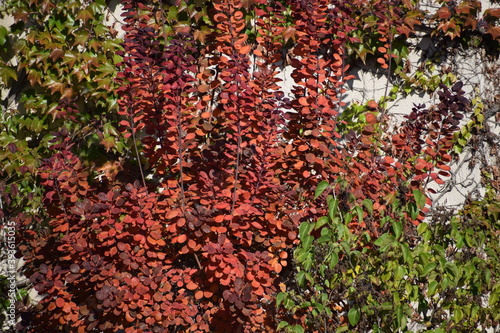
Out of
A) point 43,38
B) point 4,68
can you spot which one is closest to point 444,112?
point 43,38

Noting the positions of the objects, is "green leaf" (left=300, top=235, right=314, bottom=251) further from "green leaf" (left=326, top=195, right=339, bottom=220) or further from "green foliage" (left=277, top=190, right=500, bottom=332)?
"green leaf" (left=326, top=195, right=339, bottom=220)

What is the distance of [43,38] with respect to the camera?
370cm

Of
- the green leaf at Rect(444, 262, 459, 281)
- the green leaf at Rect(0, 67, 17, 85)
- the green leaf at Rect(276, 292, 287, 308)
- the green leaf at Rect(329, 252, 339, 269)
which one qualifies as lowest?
the green leaf at Rect(276, 292, 287, 308)

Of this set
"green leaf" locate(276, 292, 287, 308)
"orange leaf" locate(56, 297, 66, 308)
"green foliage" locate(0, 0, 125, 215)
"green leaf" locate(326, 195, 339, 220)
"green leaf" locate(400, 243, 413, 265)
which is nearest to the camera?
"green leaf" locate(400, 243, 413, 265)

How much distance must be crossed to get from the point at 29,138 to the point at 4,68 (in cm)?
55

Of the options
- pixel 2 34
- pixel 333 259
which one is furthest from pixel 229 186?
pixel 2 34

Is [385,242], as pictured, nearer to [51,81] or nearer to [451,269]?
[451,269]

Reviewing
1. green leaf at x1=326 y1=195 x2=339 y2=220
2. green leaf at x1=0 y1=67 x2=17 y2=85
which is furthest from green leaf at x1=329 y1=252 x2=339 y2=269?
green leaf at x1=0 y1=67 x2=17 y2=85

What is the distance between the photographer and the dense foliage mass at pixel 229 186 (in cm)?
251

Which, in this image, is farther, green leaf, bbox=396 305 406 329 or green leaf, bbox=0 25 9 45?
green leaf, bbox=0 25 9 45

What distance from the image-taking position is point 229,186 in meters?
2.90

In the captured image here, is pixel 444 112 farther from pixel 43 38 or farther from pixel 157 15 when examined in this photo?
pixel 43 38

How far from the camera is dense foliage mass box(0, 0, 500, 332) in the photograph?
2508 millimetres

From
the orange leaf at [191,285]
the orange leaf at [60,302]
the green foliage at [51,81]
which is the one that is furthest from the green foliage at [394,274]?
the green foliage at [51,81]
